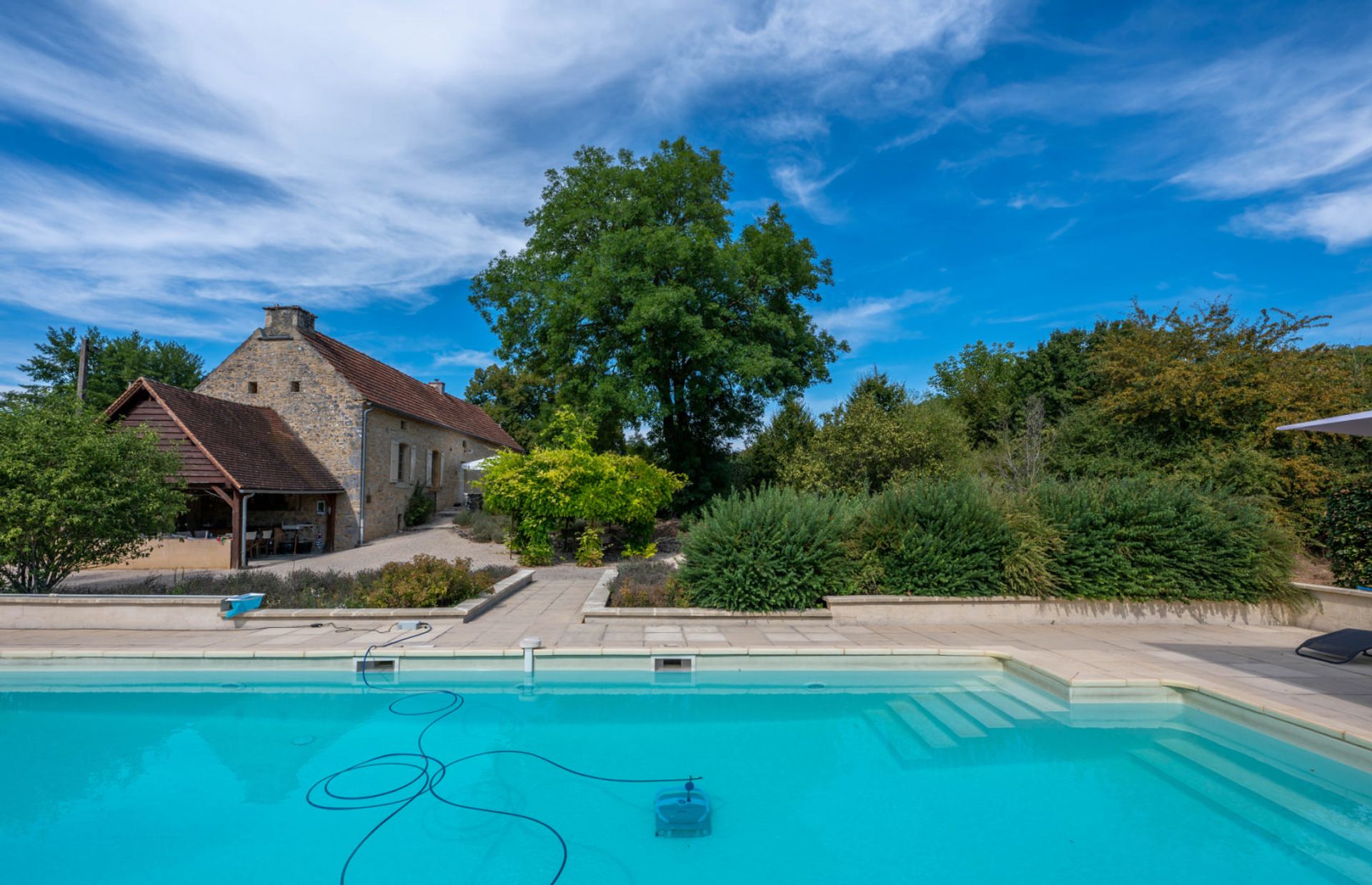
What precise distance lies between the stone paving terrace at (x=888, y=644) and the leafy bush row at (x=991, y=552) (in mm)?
546

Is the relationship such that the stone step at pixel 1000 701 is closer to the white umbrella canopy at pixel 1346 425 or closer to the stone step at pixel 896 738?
the stone step at pixel 896 738

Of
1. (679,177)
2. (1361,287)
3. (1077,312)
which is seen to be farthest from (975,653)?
(1077,312)

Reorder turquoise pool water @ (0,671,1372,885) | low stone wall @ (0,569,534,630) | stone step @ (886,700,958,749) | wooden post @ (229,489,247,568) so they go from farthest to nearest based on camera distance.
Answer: wooden post @ (229,489,247,568), low stone wall @ (0,569,534,630), stone step @ (886,700,958,749), turquoise pool water @ (0,671,1372,885)

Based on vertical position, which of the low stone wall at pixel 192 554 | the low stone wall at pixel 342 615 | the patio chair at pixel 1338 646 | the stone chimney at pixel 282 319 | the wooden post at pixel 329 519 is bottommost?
the patio chair at pixel 1338 646

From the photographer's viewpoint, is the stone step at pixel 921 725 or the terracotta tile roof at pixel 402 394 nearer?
the stone step at pixel 921 725

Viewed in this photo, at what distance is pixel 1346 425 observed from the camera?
244 inches

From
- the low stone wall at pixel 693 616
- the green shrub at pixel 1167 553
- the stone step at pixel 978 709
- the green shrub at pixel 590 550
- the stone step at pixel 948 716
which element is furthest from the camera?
the green shrub at pixel 590 550

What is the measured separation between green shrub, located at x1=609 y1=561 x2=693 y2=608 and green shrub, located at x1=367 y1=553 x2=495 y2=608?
2275 millimetres

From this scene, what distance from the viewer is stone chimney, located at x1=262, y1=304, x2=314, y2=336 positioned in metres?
19.9

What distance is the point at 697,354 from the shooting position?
17.4 meters

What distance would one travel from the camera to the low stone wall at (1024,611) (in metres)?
8.82

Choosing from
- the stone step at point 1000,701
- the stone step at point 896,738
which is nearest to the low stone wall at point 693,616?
the stone step at point 1000,701

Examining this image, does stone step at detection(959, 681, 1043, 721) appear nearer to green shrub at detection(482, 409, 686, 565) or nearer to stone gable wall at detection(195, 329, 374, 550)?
green shrub at detection(482, 409, 686, 565)

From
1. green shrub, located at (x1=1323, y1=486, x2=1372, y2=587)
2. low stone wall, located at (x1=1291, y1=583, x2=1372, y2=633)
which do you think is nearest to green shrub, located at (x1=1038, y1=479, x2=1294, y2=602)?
low stone wall, located at (x1=1291, y1=583, x2=1372, y2=633)
